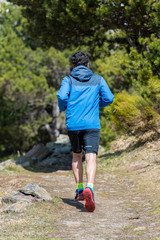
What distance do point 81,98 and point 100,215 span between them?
136 centimetres

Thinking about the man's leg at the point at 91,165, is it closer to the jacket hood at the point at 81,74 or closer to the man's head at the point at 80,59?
the jacket hood at the point at 81,74

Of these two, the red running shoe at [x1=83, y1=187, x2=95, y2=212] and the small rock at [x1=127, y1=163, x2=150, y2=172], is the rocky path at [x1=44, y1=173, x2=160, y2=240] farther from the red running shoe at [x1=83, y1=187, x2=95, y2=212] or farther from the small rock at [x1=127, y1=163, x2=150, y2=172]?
the small rock at [x1=127, y1=163, x2=150, y2=172]

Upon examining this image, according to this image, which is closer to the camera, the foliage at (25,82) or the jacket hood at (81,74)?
the jacket hood at (81,74)

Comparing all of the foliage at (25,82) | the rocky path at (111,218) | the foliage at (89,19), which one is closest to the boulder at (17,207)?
the rocky path at (111,218)

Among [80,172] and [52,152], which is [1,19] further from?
[80,172]

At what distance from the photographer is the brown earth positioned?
302 centimetres

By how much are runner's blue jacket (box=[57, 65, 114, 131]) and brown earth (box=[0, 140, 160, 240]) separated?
1006 mm

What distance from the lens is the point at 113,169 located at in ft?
25.3

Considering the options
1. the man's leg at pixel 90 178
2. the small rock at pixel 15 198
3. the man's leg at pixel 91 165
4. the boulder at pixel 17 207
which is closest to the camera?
the boulder at pixel 17 207

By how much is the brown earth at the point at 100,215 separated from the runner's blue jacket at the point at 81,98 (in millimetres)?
1006

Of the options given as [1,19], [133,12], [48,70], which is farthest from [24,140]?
[133,12]

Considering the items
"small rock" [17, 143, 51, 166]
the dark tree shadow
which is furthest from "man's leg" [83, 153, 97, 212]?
"small rock" [17, 143, 51, 166]

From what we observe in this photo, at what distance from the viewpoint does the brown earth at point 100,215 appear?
3016 millimetres

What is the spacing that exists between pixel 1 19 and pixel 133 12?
66.6 ft
